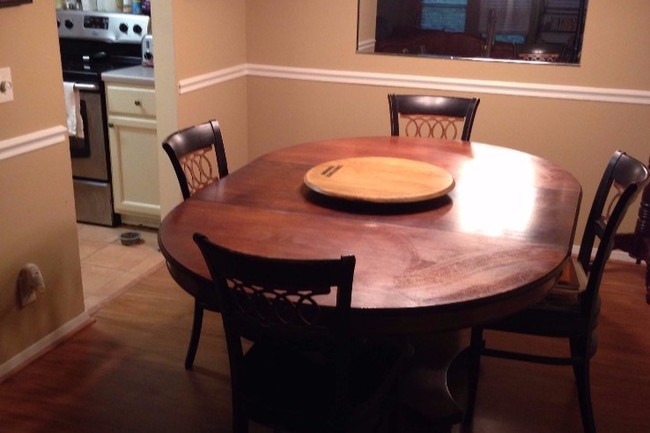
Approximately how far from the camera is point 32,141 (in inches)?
100

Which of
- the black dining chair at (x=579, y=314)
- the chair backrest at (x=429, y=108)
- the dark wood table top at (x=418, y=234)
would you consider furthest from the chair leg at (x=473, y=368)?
the chair backrest at (x=429, y=108)

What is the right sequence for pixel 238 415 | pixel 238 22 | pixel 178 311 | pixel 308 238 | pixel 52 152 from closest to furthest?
1. pixel 238 415
2. pixel 308 238
3. pixel 52 152
4. pixel 178 311
5. pixel 238 22

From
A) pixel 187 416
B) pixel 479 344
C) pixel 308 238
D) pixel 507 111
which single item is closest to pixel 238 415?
pixel 308 238

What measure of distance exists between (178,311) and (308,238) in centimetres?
139

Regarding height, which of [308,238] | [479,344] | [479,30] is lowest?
[479,344]

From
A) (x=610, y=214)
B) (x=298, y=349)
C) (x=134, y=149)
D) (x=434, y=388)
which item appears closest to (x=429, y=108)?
(x=610, y=214)

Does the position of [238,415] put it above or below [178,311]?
above

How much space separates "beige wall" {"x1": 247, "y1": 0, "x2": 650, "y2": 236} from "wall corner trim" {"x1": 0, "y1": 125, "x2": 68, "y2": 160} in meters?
1.72

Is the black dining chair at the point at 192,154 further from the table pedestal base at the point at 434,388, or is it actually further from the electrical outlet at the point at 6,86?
the table pedestal base at the point at 434,388

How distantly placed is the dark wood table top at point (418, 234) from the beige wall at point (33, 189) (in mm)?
751

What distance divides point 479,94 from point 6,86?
7.96 feet

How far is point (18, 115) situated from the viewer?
2.49 metres

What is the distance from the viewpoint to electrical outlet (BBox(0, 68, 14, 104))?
2.39m

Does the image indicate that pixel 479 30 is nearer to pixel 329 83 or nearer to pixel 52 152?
pixel 329 83
